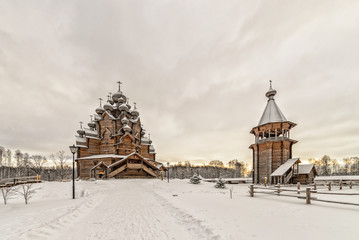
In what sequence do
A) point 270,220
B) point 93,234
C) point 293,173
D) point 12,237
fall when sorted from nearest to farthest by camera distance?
point 12,237, point 93,234, point 270,220, point 293,173

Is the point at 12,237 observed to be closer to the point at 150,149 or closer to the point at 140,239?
the point at 140,239

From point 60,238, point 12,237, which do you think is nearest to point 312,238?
point 60,238

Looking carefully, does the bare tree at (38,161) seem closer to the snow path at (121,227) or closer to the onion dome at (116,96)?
the onion dome at (116,96)

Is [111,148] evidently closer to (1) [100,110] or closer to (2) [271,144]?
(1) [100,110]

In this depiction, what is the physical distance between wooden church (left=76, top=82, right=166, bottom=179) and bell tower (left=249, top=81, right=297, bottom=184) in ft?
64.2

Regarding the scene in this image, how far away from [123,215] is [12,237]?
11.3ft

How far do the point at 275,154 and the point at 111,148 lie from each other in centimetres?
3194

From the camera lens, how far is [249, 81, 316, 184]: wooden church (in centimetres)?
2178

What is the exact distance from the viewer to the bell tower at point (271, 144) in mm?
23453

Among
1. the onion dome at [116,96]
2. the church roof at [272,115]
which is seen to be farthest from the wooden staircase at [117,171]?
the church roof at [272,115]

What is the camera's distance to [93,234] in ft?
15.4

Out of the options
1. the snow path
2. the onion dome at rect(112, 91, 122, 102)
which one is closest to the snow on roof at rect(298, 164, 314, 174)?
the snow path

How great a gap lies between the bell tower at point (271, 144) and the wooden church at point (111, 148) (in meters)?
19.6

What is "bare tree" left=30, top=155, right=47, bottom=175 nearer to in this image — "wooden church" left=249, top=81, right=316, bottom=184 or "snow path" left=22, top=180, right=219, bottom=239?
"snow path" left=22, top=180, right=219, bottom=239
